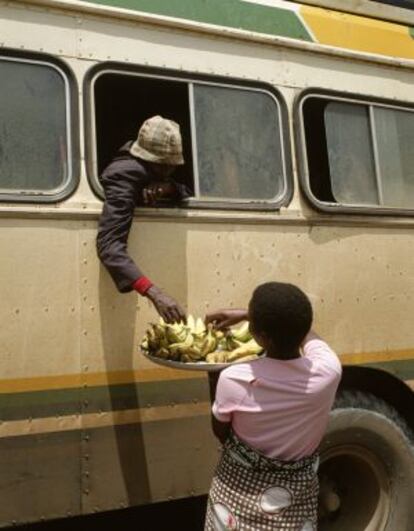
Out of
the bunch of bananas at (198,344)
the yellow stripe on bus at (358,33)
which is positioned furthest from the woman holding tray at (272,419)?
the yellow stripe on bus at (358,33)

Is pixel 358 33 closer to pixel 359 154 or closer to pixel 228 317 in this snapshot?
pixel 359 154

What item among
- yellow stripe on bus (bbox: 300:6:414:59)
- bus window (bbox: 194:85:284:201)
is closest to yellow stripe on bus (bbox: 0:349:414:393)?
bus window (bbox: 194:85:284:201)

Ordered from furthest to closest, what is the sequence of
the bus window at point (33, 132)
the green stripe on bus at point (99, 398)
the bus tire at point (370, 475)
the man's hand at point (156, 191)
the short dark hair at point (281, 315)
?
1. the bus tire at point (370, 475)
2. the man's hand at point (156, 191)
3. the bus window at point (33, 132)
4. the green stripe on bus at point (99, 398)
5. the short dark hair at point (281, 315)

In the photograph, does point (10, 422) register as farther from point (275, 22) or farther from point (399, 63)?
point (399, 63)

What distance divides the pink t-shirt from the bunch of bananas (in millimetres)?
530

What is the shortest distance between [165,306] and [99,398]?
55cm

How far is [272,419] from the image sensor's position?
8.48 feet

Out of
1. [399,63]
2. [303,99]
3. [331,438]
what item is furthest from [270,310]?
[399,63]

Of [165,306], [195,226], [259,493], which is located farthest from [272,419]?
[195,226]

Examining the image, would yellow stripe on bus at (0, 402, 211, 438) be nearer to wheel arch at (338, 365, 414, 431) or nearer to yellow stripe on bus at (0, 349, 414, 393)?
yellow stripe on bus at (0, 349, 414, 393)

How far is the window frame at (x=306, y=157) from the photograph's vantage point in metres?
4.22

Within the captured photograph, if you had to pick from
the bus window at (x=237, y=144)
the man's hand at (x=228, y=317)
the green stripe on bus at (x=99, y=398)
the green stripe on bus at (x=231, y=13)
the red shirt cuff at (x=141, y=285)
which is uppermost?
the green stripe on bus at (x=231, y=13)

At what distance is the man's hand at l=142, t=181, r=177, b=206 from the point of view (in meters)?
3.76

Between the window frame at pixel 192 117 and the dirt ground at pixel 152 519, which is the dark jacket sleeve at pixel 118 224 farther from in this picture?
the dirt ground at pixel 152 519
